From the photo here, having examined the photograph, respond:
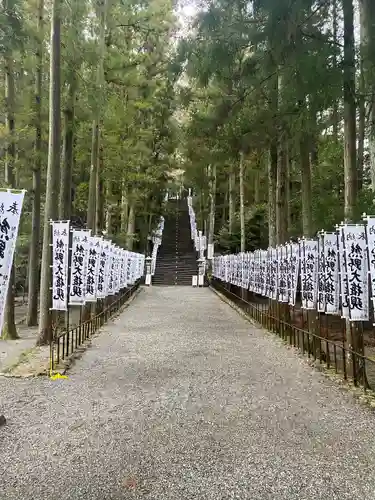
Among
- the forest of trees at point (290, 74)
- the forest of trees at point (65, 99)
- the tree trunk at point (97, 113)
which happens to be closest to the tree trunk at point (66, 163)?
the forest of trees at point (65, 99)

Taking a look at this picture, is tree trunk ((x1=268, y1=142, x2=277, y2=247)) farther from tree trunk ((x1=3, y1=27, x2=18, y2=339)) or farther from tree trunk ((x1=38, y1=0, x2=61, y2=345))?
tree trunk ((x1=3, y1=27, x2=18, y2=339))

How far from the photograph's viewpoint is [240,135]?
30.2 feet

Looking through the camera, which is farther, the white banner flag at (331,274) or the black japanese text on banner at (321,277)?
the black japanese text on banner at (321,277)

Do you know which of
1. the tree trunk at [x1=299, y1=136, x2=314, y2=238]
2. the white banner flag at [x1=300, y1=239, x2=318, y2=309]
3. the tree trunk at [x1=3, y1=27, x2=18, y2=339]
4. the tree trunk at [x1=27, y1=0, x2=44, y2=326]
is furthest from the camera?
the tree trunk at [x1=27, y1=0, x2=44, y2=326]

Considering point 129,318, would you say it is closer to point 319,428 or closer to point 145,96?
point 145,96

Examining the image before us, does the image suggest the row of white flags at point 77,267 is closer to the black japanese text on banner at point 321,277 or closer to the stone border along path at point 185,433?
the stone border along path at point 185,433

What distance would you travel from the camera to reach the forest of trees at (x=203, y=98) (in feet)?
20.0

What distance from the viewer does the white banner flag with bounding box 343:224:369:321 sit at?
556cm

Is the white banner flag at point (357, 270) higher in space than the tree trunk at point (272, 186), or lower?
lower

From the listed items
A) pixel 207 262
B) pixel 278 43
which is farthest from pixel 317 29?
pixel 207 262

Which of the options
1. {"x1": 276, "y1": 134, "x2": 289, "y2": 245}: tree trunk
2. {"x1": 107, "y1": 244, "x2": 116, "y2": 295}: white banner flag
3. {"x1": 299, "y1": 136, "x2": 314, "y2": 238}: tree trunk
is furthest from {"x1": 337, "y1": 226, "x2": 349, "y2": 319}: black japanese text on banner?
{"x1": 107, "y1": 244, "x2": 116, "y2": 295}: white banner flag

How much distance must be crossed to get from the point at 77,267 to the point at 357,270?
469 centimetres

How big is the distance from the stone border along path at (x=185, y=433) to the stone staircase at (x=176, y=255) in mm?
21066

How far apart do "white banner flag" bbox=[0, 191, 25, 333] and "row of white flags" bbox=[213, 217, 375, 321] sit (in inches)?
137
